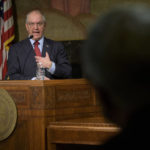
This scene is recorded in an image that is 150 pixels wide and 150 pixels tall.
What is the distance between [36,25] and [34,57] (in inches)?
15.4

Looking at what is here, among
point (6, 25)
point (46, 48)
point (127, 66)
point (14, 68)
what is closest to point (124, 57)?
point (127, 66)

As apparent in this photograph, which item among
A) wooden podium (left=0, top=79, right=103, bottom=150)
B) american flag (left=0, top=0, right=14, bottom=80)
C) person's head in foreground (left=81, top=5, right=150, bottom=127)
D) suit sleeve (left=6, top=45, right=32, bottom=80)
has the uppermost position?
american flag (left=0, top=0, right=14, bottom=80)

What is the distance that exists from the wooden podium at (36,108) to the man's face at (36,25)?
35.8 inches

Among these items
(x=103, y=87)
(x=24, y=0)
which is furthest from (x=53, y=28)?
(x=103, y=87)

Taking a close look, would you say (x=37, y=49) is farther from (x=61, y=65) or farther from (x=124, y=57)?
(x=124, y=57)

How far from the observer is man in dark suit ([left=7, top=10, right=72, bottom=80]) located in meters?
4.61

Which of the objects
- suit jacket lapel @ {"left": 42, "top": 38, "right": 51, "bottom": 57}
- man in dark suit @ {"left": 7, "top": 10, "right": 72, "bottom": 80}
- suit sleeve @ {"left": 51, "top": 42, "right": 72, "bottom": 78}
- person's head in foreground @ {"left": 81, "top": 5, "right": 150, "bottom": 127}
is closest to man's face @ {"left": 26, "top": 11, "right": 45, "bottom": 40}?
man in dark suit @ {"left": 7, "top": 10, "right": 72, "bottom": 80}

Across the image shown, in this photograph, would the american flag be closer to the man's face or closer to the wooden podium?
the man's face

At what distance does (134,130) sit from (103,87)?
4.1 inches

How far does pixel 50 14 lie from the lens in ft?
25.4

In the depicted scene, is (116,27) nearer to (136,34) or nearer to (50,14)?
(136,34)

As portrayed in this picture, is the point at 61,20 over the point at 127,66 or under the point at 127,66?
over

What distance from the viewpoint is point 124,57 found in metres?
0.76

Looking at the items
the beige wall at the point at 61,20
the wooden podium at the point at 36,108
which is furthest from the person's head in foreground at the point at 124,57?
the beige wall at the point at 61,20
